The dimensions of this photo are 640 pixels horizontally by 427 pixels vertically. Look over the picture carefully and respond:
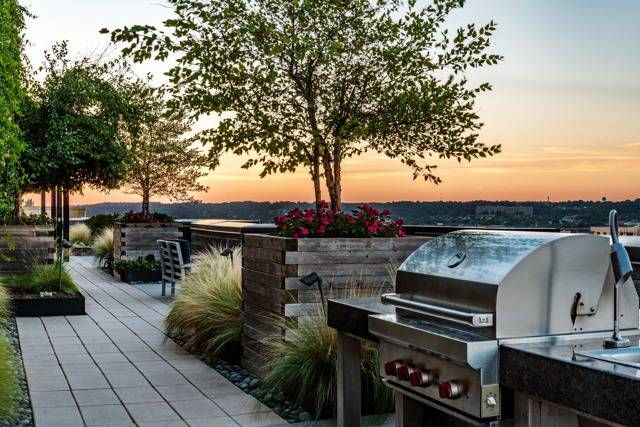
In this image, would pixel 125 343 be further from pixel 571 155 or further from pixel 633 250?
pixel 571 155

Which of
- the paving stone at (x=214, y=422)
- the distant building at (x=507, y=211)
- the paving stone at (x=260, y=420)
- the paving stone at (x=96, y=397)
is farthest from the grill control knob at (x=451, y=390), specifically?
the distant building at (x=507, y=211)

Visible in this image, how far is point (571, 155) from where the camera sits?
35.6 feet

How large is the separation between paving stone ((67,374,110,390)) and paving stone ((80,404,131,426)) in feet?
1.97

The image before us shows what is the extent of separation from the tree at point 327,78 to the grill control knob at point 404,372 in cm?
493

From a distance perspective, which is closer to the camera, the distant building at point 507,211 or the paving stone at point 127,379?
the paving stone at point 127,379

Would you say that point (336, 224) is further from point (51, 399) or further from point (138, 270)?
point (138, 270)

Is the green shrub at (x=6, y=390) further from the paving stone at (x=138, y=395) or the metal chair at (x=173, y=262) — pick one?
the metal chair at (x=173, y=262)

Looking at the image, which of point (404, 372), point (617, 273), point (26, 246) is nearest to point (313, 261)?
point (404, 372)

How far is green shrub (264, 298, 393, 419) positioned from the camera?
4773mm

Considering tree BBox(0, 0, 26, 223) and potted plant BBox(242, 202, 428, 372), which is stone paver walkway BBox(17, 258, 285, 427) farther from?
tree BBox(0, 0, 26, 223)

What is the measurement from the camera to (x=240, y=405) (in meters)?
5.21

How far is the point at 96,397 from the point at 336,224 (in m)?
2.13

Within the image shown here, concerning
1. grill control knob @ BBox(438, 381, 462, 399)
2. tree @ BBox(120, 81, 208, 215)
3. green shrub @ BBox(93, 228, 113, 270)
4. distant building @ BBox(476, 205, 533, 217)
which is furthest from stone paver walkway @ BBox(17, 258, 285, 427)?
tree @ BBox(120, 81, 208, 215)

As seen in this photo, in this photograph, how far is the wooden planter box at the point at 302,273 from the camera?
5586 millimetres
